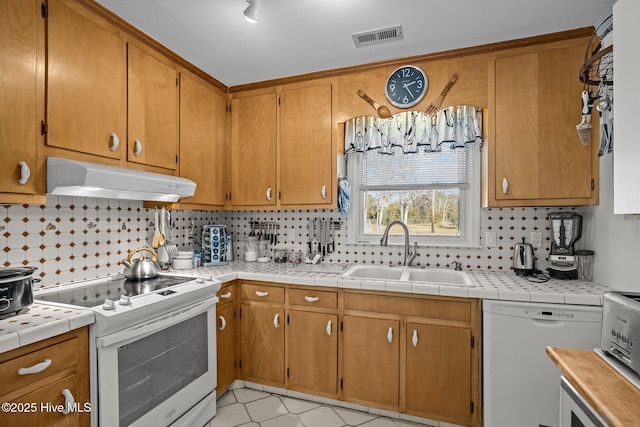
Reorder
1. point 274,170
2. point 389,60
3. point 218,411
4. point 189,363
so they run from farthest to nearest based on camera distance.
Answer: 1. point 274,170
2. point 389,60
3. point 218,411
4. point 189,363

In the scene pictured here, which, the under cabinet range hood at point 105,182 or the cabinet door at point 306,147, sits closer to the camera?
the under cabinet range hood at point 105,182

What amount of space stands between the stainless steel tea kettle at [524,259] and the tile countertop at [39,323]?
250cm

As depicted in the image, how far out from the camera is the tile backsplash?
5.90ft

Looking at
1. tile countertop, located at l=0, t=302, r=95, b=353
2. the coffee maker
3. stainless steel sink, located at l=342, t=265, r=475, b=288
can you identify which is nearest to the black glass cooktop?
tile countertop, located at l=0, t=302, r=95, b=353

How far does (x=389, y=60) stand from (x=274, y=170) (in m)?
1.23

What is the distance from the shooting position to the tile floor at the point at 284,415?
213cm

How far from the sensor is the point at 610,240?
1.89 metres

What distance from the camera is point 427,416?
207cm

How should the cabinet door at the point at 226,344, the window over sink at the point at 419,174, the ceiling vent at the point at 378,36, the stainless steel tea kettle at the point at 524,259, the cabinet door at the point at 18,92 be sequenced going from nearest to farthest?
the cabinet door at the point at 18,92
the ceiling vent at the point at 378,36
the stainless steel tea kettle at the point at 524,259
the cabinet door at the point at 226,344
the window over sink at the point at 419,174

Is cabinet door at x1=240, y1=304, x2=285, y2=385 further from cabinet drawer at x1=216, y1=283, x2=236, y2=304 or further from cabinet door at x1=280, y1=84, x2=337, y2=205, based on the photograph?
cabinet door at x1=280, y1=84, x2=337, y2=205

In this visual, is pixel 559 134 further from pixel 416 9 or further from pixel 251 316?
pixel 251 316

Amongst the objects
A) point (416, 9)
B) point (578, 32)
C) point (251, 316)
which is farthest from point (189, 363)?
point (578, 32)

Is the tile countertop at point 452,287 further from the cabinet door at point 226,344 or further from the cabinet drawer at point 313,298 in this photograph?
the cabinet door at point 226,344

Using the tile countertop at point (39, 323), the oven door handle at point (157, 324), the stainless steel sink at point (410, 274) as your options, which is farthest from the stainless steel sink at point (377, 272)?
the tile countertop at point (39, 323)
